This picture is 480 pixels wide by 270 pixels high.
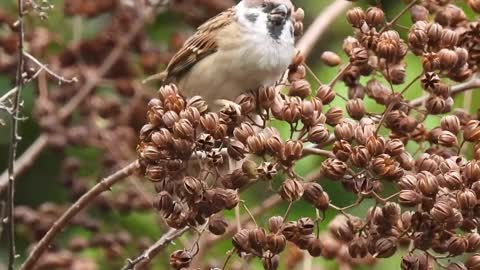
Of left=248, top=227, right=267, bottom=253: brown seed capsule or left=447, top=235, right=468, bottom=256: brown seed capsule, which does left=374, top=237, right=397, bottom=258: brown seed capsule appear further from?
left=248, top=227, right=267, bottom=253: brown seed capsule

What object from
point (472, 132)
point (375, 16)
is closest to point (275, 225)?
point (472, 132)

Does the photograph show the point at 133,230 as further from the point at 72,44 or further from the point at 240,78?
the point at 240,78

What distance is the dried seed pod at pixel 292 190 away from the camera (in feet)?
7.69

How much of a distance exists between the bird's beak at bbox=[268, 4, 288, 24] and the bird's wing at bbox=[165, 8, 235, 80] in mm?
240

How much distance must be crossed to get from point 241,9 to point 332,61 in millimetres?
439

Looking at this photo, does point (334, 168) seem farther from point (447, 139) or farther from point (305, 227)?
point (447, 139)

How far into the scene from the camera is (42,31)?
375 cm

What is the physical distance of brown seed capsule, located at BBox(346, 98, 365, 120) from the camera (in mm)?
2637

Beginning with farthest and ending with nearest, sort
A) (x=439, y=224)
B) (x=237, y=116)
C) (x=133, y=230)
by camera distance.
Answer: (x=133, y=230)
(x=237, y=116)
(x=439, y=224)

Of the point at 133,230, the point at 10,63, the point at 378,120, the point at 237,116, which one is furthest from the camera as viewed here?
the point at 133,230

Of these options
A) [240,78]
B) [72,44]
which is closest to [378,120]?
[240,78]

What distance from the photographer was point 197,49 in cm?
326

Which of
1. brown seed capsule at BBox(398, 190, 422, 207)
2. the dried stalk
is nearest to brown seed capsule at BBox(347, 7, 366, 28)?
brown seed capsule at BBox(398, 190, 422, 207)

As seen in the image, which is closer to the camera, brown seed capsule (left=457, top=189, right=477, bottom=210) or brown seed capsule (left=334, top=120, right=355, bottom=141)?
brown seed capsule (left=457, top=189, right=477, bottom=210)
